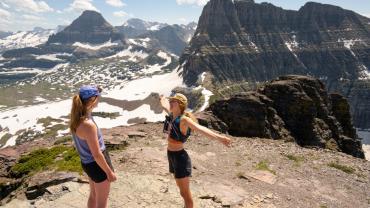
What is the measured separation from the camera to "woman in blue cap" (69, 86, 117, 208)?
32.2 ft

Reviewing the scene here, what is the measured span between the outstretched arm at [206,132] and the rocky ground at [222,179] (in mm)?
5724

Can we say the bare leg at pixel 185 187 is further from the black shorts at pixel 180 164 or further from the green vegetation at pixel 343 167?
the green vegetation at pixel 343 167

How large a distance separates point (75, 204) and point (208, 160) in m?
10.1

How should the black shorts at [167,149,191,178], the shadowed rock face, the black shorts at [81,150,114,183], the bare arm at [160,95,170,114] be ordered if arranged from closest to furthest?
the black shorts at [81,150,114,183]
the black shorts at [167,149,191,178]
the bare arm at [160,95,170,114]
the shadowed rock face

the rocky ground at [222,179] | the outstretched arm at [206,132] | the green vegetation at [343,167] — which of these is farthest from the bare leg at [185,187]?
the green vegetation at [343,167]

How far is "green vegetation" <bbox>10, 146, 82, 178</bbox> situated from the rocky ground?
1860 mm

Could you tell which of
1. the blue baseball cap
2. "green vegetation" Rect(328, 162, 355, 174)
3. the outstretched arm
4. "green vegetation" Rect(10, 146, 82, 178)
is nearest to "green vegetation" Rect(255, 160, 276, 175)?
"green vegetation" Rect(328, 162, 355, 174)

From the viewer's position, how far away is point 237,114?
1571 inches

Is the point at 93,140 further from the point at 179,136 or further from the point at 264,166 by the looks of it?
the point at 264,166

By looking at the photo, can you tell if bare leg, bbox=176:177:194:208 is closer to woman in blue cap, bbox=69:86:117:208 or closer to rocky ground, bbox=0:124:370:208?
woman in blue cap, bbox=69:86:117:208

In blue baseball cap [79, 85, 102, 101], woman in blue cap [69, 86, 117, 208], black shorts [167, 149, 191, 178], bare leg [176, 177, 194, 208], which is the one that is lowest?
bare leg [176, 177, 194, 208]

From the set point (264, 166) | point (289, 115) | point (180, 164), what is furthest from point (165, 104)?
point (289, 115)

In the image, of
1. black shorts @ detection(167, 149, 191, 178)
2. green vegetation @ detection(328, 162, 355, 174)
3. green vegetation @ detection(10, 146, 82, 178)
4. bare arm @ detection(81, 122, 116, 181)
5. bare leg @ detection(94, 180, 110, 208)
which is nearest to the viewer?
bare arm @ detection(81, 122, 116, 181)

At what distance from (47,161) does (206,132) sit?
14.7 m
